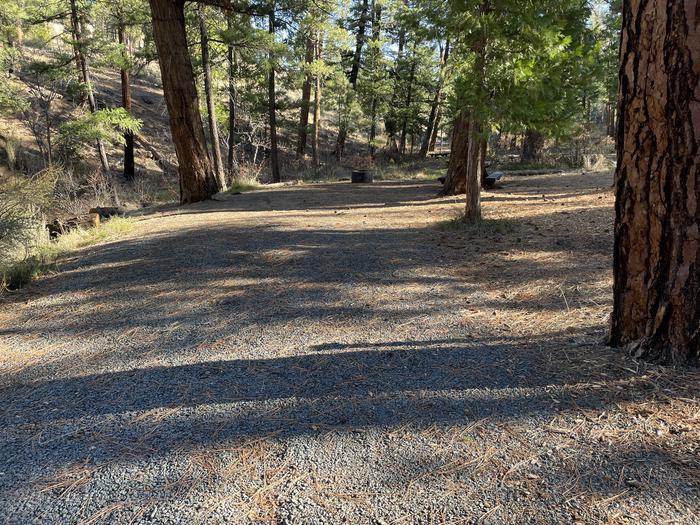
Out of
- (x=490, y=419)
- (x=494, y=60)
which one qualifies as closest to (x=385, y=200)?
(x=494, y=60)

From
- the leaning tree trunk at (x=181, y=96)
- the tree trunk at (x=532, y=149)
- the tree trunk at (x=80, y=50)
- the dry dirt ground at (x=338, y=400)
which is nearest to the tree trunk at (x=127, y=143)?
the tree trunk at (x=80, y=50)

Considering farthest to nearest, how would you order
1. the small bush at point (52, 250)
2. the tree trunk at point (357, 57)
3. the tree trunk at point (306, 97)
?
1. the tree trunk at point (357, 57)
2. the tree trunk at point (306, 97)
3. the small bush at point (52, 250)

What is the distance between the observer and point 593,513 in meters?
1.65

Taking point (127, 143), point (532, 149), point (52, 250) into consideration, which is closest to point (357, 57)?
point (532, 149)

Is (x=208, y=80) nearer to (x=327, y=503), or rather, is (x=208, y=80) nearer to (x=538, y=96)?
(x=538, y=96)

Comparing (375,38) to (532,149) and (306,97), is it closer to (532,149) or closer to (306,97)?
(306,97)

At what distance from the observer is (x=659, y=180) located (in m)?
2.48

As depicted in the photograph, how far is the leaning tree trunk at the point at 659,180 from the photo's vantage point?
235 centimetres

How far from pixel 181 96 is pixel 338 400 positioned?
33.3ft

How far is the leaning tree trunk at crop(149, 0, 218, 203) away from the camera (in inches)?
403

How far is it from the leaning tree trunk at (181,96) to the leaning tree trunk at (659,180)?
998cm

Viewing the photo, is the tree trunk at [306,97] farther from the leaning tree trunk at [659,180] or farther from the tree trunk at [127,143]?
the leaning tree trunk at [659,180]

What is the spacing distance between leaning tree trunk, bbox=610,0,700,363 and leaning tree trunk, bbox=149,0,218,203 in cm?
998

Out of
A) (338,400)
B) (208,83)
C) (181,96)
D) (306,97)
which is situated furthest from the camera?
(306,97)
